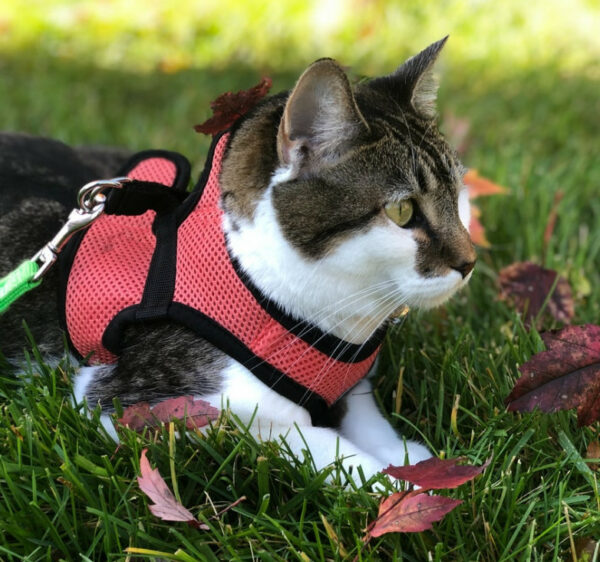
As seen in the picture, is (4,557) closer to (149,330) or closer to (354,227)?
(149,330)

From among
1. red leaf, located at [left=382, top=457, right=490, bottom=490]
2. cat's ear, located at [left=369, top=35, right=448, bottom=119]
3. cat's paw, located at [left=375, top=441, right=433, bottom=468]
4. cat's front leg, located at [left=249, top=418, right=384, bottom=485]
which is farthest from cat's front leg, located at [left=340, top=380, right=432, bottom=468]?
cat's ear, located at [left=369, top=35, right=448, bottom=119]

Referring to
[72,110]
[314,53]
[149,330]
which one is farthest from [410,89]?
[314,53]

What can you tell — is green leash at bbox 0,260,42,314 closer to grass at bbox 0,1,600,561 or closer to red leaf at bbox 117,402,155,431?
grass at bbox 0,1,600,561

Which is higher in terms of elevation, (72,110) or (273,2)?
(273,2)

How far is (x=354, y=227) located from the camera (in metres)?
1.29

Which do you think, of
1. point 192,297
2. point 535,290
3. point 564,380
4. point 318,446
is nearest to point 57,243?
point 192,297

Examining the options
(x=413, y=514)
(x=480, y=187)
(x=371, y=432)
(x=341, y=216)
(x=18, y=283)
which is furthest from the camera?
(x=480, y=187)

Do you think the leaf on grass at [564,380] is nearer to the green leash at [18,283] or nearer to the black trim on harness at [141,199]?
the black trim on harness at [141,199]

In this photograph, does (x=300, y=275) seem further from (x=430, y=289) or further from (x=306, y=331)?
(x=430, y=289)

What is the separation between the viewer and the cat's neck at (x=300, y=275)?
1.31 meters

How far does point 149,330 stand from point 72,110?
2002 millimetres

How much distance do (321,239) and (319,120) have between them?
0.20 meters

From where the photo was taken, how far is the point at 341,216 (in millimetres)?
1294

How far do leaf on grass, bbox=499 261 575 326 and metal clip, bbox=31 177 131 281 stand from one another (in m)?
1.04
